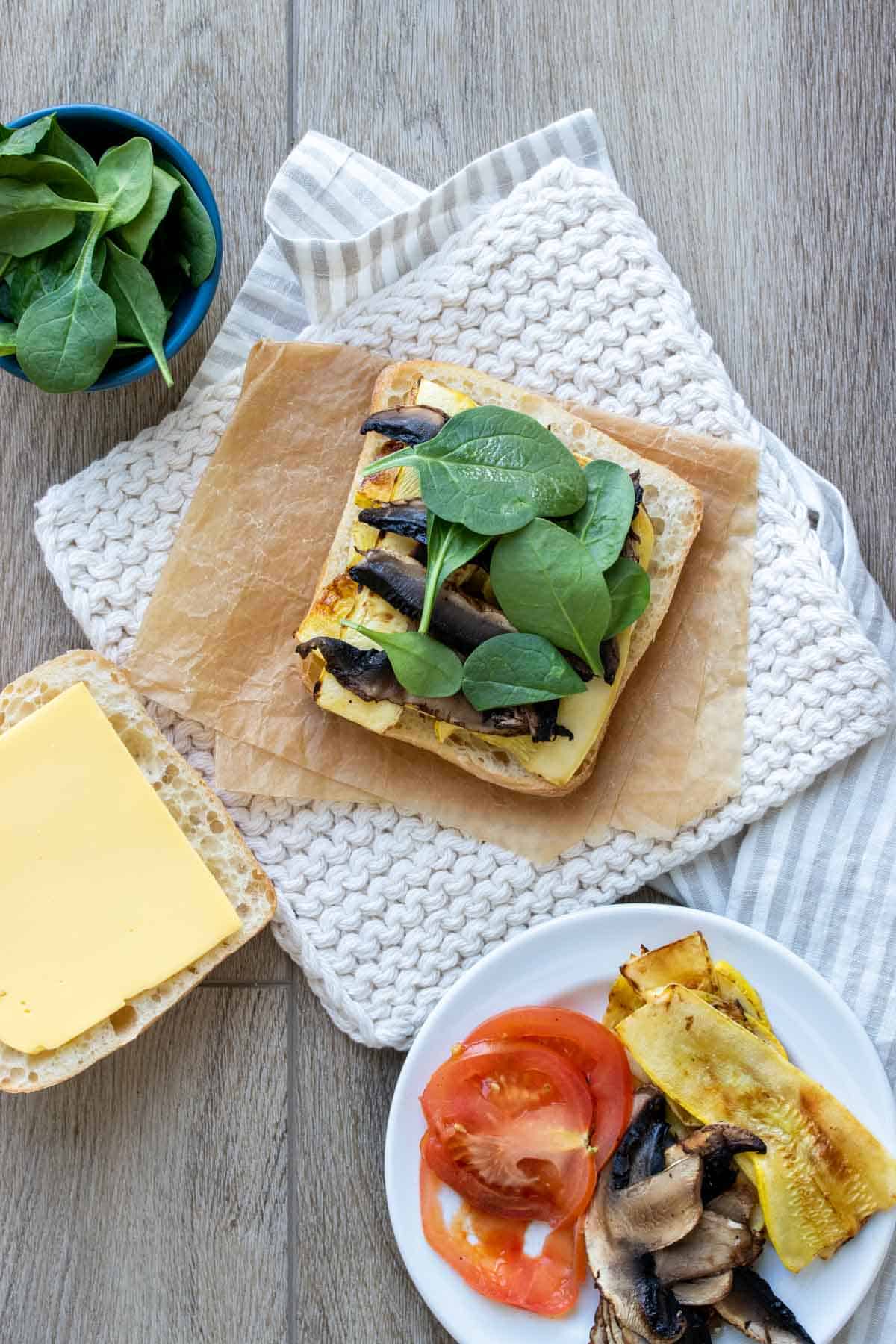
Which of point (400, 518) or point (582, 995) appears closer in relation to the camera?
point (400, 518)

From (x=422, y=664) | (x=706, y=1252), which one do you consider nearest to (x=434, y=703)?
(x=422, y=664)

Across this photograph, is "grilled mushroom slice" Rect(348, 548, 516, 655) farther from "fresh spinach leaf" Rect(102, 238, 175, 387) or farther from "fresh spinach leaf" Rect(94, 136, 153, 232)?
"fresh spinach leaf" Rect(94, 136, 153, 232)

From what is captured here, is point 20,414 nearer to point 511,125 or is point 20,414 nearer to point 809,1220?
point 511,125

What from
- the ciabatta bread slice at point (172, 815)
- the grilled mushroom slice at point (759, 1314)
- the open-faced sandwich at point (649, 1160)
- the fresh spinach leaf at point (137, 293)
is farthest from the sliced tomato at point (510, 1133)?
the fresh spinach leaf at point (137, 293)

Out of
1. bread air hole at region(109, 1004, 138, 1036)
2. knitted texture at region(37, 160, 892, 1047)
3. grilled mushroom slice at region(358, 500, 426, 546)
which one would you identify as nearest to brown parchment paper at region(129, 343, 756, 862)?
knitted texture at region(37, 160, 892, 1047)

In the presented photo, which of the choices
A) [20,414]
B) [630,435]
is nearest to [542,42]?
[630,435]

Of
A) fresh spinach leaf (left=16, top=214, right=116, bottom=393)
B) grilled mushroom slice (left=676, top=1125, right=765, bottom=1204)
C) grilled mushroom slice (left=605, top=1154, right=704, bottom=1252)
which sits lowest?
grilled mushroom slice (left=605, top=1154, right=704, bottom=1252)

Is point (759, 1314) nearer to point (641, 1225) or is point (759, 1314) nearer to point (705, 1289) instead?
point (705, 1289)
